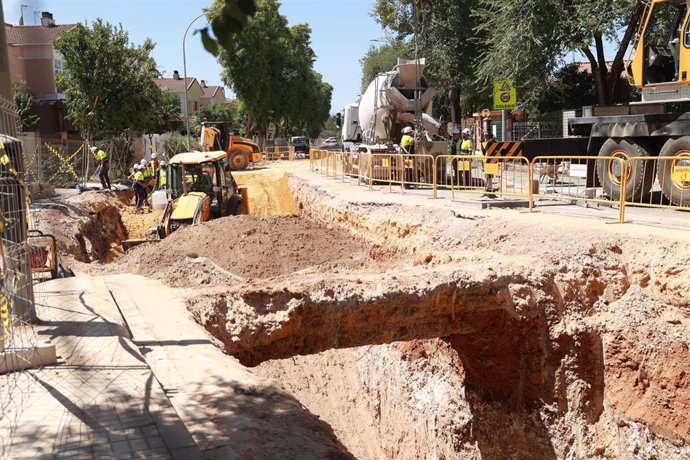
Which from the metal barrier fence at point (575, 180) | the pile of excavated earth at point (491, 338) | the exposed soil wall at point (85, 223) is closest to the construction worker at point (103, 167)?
the exposed soil wall at point (85, 223)

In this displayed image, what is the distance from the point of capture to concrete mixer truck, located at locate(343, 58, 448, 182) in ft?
64.6

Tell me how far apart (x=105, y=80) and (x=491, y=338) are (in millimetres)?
23463

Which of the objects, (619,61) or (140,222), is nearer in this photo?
(140,222)

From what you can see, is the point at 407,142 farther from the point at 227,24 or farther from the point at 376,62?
the point at 376,62

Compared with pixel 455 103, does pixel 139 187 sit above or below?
below

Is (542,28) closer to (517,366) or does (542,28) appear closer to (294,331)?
(517,366)

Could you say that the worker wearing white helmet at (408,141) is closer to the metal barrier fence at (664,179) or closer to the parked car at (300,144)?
the metal barrier fence at (664,179)

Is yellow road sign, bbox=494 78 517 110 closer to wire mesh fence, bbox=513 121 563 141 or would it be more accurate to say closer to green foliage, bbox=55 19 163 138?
wire mesh fence, bbox=513 121 563 141

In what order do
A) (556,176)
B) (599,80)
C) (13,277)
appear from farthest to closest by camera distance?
(599,80) < (556,176) < (13,277)

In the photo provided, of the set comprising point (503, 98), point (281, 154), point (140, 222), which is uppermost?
point (503, 98)

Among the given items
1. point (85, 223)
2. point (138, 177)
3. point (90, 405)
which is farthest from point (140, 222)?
point (90, 405)

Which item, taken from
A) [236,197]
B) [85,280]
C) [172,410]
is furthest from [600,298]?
[236,197]

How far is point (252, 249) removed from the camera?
45.1 ft

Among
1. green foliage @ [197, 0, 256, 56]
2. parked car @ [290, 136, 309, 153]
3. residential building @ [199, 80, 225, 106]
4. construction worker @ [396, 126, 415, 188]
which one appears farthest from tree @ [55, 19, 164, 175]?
residential building @ [199, 80, 225, 106]
